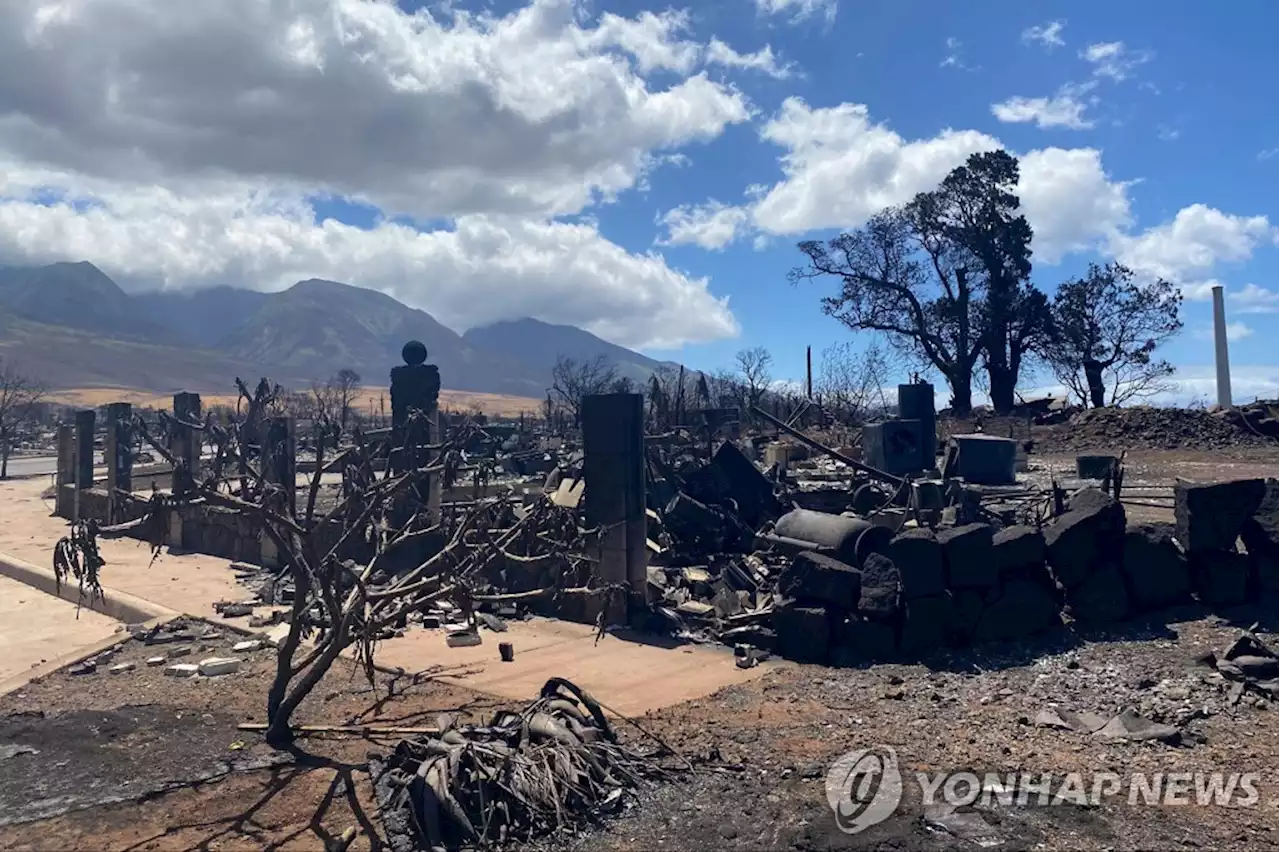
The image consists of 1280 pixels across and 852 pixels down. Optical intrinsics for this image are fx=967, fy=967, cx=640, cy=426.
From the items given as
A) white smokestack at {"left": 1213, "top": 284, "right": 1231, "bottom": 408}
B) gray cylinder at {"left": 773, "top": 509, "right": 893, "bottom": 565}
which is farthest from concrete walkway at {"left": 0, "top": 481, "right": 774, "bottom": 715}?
white smokestack at {"left": 1213, "top": 284, "right": 1231, "bottom": 408}

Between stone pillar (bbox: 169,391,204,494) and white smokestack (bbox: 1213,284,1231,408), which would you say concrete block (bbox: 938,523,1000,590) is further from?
white smokestack (bbox: 1213,284,1231,408)

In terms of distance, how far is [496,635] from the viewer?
9734mm

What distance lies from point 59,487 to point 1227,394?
40170 mm

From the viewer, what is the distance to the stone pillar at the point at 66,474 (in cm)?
2094

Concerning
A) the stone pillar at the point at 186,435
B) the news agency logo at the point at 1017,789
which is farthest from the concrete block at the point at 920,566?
the stone pillar at the point at 186,435

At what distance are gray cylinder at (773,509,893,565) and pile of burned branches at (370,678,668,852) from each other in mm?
4447

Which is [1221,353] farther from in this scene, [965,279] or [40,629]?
[40,629]

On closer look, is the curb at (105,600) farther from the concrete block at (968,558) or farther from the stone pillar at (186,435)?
the concrete block at (968,558)

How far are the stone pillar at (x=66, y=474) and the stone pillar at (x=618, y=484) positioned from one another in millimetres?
15233

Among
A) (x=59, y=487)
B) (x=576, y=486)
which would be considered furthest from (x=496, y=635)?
(x=59, y=487)

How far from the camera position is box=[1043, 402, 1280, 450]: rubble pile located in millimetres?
22781

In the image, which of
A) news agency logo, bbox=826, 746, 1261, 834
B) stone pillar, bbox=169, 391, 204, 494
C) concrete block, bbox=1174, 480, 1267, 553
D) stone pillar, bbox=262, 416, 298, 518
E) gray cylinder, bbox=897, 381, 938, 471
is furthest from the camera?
gray cylinder, bbox=897, 381, 938, 471

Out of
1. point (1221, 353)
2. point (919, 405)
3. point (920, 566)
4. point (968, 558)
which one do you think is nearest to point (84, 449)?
point (919, 405)

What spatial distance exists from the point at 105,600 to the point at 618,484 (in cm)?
661
